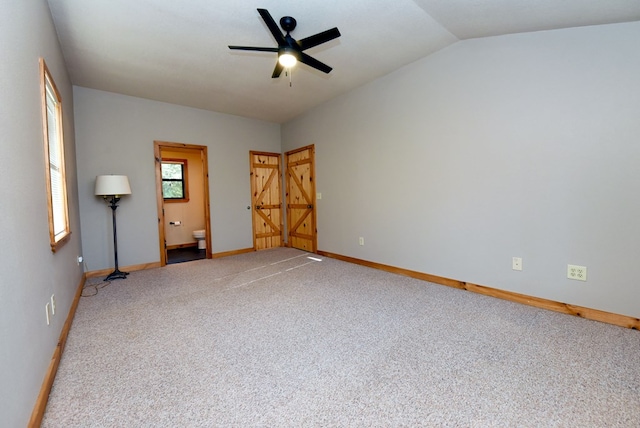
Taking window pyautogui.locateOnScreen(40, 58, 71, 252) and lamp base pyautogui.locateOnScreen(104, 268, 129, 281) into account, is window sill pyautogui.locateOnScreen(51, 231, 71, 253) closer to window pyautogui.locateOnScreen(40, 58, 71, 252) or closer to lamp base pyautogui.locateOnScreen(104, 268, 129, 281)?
window pyautogui.locateOnScreen(40, 58, 71, 252)

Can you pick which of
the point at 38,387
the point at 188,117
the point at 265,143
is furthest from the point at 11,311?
the point at 265,143

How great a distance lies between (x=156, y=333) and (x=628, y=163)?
154 inches

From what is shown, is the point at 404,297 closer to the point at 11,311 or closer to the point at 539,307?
the point at 539,307

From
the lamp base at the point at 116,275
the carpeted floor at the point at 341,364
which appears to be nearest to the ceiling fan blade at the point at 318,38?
the carpeted floor at the point at 341,364

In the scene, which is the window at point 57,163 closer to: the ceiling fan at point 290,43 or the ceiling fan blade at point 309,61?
the ceiling fan at point 290,43

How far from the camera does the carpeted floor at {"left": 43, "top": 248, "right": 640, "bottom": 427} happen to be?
4.53ft

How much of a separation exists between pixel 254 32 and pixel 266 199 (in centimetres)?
349

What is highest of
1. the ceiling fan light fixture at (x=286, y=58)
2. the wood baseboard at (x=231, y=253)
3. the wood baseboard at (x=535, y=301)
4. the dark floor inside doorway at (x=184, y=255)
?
the ceiling fan light fixture at (x=286, y=58)

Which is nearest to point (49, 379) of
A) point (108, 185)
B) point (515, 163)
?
point (108, 185)

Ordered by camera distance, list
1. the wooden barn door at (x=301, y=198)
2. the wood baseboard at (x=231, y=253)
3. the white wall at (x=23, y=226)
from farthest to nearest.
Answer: the wooden barn door at (x=301, y=198)
the wood baseboard at (x=231, y=253)
the white wall at (x=23, y=226)

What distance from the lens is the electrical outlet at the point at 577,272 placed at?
2.38 m

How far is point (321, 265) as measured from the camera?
4375mm

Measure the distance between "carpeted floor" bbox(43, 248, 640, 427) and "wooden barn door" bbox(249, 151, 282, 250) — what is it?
276cm

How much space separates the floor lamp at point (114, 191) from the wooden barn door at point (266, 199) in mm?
2228
